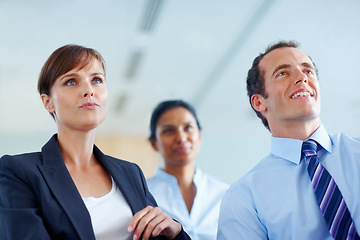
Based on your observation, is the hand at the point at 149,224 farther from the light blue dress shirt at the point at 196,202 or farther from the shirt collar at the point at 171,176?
the shirt collar at the point at 171,176

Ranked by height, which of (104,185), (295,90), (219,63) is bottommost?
(104,185)

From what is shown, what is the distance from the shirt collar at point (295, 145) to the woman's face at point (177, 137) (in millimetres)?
986

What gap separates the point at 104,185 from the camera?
1506 mm

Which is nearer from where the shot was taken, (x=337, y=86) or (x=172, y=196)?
(x=172, y=196)

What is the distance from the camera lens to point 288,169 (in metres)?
1.68

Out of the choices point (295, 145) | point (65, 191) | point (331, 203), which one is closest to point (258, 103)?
point (295, 145)

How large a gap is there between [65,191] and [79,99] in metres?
0.35

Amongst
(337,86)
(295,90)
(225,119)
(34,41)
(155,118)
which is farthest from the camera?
(225,119)

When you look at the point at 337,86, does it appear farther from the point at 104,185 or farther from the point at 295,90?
the point at 104,185

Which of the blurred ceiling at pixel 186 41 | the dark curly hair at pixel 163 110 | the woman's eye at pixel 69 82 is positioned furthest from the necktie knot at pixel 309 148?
the blurred ceiling at pixel 186 41

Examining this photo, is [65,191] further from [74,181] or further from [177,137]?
[177,137]

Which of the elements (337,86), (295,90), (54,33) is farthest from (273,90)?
(54,33)

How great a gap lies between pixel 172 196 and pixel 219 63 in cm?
311

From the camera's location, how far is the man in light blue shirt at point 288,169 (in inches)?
60.0
